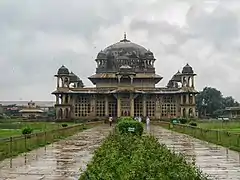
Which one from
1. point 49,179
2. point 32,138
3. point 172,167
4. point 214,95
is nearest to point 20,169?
point 49,179

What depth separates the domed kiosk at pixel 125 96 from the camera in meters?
66.1

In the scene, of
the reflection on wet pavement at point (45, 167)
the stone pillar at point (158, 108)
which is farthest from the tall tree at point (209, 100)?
the reflection on wet pavement at point (45, 167)

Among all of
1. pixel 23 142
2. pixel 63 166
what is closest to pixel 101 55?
pixel 23 142

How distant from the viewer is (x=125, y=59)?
72375 mm

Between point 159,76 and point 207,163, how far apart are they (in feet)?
191

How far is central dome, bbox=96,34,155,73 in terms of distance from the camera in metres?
72.2

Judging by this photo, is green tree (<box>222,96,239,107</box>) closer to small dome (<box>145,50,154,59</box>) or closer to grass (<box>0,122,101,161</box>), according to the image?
small dome (<box>145,50,154,59</box>)

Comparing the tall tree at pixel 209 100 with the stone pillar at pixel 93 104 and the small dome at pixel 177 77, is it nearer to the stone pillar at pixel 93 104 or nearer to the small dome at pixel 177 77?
the small dome at pixel 177 77

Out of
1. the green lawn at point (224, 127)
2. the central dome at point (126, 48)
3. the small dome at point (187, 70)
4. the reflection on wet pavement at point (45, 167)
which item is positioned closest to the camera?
the reflection on wet pavement at point (45, 167)

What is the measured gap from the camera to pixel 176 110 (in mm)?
67188

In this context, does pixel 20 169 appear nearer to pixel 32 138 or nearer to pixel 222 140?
pixel 32 138

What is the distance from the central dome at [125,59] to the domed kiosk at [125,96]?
155cm

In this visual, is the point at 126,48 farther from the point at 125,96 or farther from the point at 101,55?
the point at 125,96

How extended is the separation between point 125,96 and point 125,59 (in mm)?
7681
